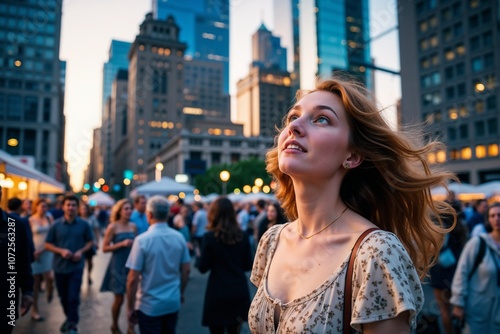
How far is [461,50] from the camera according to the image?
46219mm

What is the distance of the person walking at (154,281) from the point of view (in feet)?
13.9

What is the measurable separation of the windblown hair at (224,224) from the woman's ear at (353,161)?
3.27 meters

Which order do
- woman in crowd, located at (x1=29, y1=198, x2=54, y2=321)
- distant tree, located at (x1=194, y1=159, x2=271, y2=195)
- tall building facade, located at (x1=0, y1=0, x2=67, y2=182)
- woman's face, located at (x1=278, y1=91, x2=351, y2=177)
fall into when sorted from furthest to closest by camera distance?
distant tree, located at (x1=194, y1=159, x2=271, y2=195), tall building facade, located at (x1=0, y1=0, x2=67, y2=182), woman in crowd, located at (x1=29, y1=198, x2=54, y2=321), woman's face, located at (x1=278, y1=91, x2=351, y2=177)

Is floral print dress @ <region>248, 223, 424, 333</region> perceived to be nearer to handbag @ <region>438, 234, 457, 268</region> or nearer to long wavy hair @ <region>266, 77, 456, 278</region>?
long wavy hair @ <region>266, 77, 456, 278</region>

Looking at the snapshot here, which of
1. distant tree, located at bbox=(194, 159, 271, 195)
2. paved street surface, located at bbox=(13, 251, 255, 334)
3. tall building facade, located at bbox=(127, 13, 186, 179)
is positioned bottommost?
paved street surface, located at bbox=(13, 251, 255, 334)

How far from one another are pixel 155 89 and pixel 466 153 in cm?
9115

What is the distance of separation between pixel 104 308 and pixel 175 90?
110 metres

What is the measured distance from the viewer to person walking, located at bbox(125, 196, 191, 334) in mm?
4223

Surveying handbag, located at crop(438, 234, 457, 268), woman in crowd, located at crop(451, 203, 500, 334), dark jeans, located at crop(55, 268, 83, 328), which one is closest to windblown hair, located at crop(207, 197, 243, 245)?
woman in crowd, located at crop(451, 203, 500, 334)

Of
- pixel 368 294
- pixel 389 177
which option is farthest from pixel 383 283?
pixel 389 177

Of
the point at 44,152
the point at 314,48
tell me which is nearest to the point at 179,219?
the point at 44,152

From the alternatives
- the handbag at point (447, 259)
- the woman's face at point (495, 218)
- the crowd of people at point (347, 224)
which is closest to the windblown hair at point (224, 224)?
the crowd of people at point (347, 224)

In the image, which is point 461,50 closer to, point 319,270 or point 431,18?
point 431,18

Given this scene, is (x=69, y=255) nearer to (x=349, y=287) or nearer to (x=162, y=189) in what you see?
(x=349, y=287)
